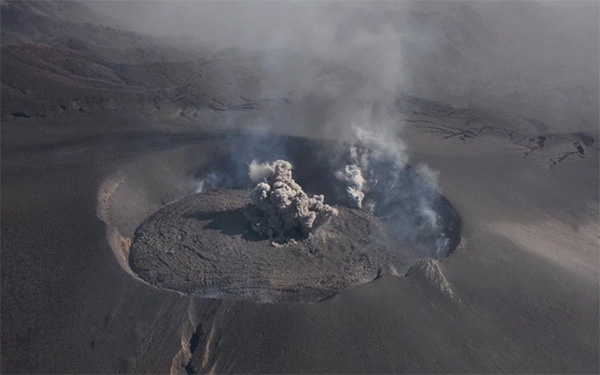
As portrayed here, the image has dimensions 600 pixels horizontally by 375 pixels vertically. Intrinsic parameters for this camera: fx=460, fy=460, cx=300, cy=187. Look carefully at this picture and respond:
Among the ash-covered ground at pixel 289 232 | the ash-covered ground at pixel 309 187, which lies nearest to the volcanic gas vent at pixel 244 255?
the ash-covered ground at pixel 289 232

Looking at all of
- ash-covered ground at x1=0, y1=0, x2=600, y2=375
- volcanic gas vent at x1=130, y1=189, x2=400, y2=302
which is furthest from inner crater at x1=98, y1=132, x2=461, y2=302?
ash-covered ground at x1=0, y1=0, x2=600, y2=375

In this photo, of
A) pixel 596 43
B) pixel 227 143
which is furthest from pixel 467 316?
pixel 596 43

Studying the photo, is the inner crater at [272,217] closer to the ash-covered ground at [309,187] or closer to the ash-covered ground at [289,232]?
the ash-covered ground at [289,232]

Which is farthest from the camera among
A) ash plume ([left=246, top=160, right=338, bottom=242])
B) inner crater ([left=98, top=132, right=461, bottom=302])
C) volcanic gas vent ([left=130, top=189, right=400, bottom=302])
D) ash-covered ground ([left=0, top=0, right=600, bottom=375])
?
ash plume ([left=246, top=160, right=338, bottom=242])

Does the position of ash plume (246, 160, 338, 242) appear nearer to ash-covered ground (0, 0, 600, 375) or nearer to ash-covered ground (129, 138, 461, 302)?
ash-covered ground (129, 138, 461, 302)

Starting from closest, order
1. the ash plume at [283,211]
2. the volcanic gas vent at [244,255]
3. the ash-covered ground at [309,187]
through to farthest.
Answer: the ash-covered ground at [309,187] < the volcanic gas vent at [244,255] < the ash plume at [283,211]

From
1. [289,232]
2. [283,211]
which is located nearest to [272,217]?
[283,211]
